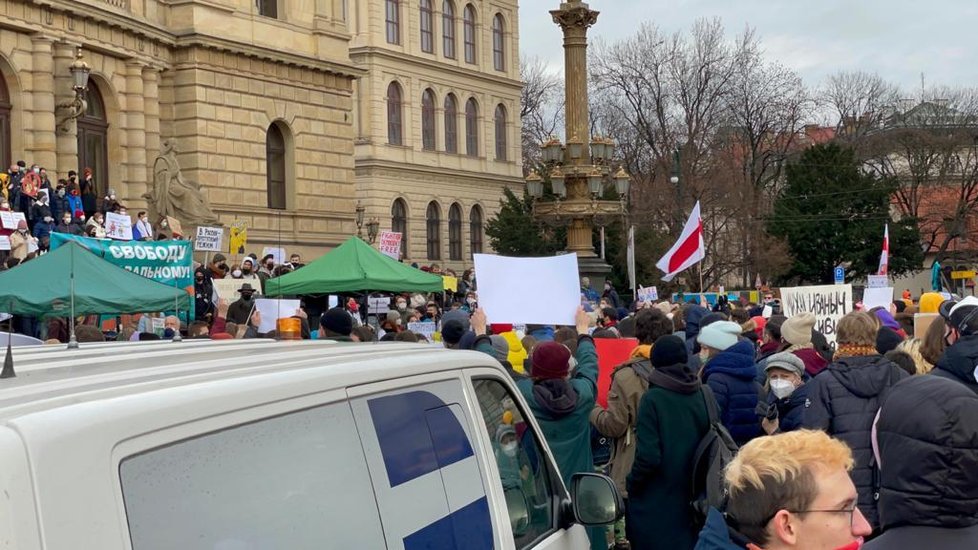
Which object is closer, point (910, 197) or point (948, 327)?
point (948, 327)

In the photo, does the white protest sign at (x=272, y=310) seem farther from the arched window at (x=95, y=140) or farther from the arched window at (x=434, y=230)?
the arched window at (x=434, y=230)

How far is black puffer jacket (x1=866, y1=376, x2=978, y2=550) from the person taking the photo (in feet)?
11.5

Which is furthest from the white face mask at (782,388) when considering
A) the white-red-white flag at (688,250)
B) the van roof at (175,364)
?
the white-red-white flag at (688,250)

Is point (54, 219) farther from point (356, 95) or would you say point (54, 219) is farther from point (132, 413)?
point (356, 95)

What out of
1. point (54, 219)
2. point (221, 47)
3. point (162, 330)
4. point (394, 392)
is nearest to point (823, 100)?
point (221, 47)

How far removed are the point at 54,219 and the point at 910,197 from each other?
58100mm

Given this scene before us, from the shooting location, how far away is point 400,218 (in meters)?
60.2

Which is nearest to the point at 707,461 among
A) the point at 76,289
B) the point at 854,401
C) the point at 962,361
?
the point at 854,401

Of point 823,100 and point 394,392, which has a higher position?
point 823,100

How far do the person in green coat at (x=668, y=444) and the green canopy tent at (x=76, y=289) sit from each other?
20.6 ft

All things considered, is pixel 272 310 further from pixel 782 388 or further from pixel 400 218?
pixel 400 218

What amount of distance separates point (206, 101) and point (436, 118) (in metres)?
29.0

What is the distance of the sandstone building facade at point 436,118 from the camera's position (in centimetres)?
5844

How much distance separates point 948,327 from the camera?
24.0 feet
